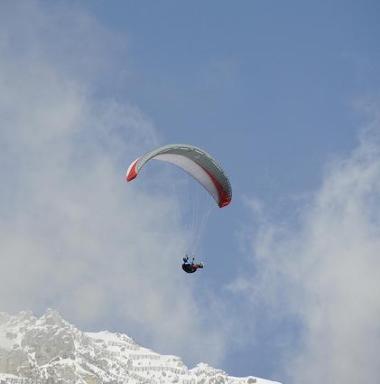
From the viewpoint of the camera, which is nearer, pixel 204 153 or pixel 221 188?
pixel 204 153

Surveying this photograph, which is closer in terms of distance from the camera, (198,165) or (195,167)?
(198,165)

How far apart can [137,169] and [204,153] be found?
30.4ft

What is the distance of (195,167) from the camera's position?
68.1 metres

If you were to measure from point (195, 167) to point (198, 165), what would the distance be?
1.05m

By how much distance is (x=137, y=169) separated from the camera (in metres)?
56.9

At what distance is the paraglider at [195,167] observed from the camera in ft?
193

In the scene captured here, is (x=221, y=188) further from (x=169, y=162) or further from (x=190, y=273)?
(x=190, y=273)

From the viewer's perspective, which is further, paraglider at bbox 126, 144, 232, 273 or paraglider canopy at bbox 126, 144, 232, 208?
paraglider canopy at bbox 126, 144, 232, 208

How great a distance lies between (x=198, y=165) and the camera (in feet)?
220

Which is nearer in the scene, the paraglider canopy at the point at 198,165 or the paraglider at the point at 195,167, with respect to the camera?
the paraglider at the point at 195,167

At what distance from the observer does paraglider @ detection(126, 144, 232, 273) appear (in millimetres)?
58862

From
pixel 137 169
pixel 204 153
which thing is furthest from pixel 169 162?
pixel 137 169

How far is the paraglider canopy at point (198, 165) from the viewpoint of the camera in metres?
59.8

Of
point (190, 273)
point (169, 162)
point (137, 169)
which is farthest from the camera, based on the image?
point (169, 162)
